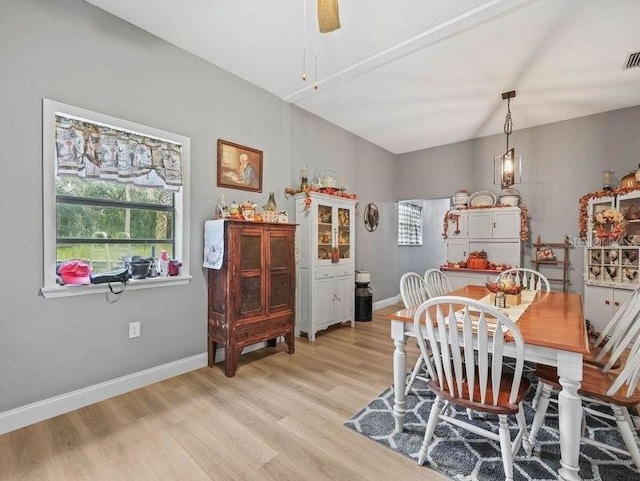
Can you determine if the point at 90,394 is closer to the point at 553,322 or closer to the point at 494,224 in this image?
the point at 553,322

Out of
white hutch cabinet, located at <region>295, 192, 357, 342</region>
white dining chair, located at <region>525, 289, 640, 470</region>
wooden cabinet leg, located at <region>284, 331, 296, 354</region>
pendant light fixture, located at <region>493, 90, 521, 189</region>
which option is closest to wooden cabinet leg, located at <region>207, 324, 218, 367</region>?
wooden cabinet leg, located at <region>284, 331, 296, 354</region>

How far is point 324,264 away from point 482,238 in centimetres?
258

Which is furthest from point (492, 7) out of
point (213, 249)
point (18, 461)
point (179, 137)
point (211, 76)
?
point (18, 461)

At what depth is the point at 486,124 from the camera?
4.41 metres

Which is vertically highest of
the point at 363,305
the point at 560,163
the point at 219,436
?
the point at 560,163

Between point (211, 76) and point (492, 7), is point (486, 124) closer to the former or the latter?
point (492, 7)

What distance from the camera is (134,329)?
8.13 ft

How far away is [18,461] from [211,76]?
3.17m

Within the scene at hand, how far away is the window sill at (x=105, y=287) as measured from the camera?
2.09m

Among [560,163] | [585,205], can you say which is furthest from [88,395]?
[560,163]

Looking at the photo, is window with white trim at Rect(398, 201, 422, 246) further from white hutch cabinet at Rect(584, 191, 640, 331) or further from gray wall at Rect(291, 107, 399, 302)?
white hutch cabinet at Rect(584, 191, 640, 331)

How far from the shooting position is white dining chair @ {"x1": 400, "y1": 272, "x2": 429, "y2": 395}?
94.0 inches

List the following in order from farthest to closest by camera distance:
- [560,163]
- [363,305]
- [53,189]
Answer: [363,305], [560,163], [53,189]

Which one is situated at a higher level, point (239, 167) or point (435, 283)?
point (239, 167)
